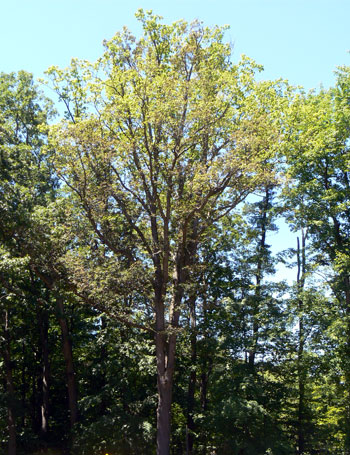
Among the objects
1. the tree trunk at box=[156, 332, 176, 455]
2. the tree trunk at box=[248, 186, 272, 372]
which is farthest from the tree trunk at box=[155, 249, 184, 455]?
the tree trunk at box=[248, 186, 272, 372]

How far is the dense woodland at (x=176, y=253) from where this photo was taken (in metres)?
14.6

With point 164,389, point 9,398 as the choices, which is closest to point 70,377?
point 9,398

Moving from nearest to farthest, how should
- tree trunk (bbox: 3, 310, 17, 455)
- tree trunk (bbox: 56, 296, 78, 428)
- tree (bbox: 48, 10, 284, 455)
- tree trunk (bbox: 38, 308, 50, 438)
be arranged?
tree (bbox: 48, 10, 284, 455), tree trunk (bbox: 3, 310, 17, 455), tree trunk (bbox: 56, 296, 78, 428), tree trunk (bbox: 38, 308, 50, 438)

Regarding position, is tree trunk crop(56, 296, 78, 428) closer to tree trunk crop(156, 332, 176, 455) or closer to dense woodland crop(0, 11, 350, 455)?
dense woodland crop(0, 11, 350, 455)

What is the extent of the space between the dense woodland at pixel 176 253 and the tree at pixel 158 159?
73 millimetres

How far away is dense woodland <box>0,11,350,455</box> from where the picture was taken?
14570 millimetres

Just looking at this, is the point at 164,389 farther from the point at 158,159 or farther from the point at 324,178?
the point at 324,178

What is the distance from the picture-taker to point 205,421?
16.3m

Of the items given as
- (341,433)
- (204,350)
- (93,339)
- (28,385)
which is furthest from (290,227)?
(28,385)

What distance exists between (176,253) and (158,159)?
3.36m

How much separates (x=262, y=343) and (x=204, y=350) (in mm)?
2251

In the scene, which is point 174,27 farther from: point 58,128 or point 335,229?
point 335,229

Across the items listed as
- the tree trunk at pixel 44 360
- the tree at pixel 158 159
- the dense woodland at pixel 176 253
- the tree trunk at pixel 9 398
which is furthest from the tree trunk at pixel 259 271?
the tree trunk at pixel 9 398

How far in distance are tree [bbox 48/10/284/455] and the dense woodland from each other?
7 centimetres
